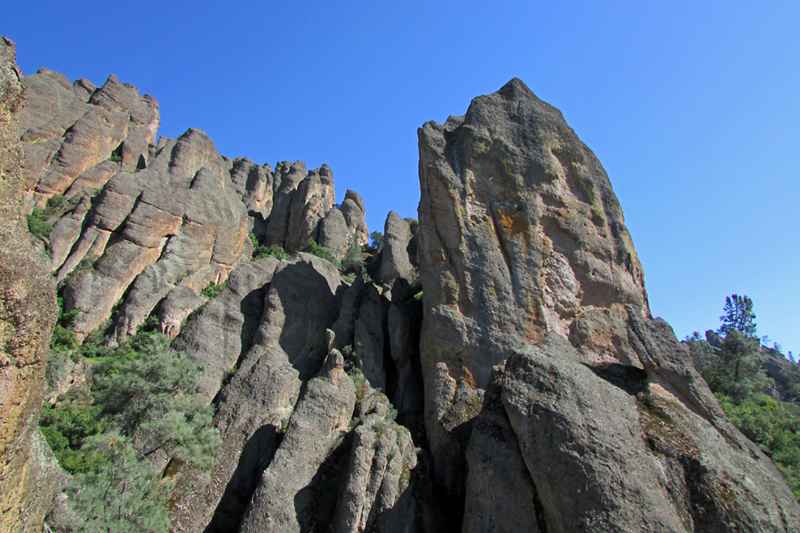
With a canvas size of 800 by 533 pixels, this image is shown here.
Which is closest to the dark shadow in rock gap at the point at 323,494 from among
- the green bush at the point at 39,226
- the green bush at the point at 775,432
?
the green bush at the point at 775,432

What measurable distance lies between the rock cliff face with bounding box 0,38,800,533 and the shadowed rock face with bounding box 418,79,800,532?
0.07m

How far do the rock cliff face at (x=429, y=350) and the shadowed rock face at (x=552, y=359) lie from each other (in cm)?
7

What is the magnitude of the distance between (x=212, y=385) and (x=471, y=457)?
1260 cm

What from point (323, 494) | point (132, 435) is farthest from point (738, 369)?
point (132, 435)

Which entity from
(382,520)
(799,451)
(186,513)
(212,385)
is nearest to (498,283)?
(382,520)

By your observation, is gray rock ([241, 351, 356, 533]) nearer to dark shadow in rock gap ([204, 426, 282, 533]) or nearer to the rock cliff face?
the rock cliff face

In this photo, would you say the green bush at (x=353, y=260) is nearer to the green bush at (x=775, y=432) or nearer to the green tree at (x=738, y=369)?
the green bush at (x=775, y=432)

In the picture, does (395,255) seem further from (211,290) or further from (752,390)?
(752,390)

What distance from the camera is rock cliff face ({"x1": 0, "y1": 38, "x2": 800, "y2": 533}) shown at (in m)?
13.0

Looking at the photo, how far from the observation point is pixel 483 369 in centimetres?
2158

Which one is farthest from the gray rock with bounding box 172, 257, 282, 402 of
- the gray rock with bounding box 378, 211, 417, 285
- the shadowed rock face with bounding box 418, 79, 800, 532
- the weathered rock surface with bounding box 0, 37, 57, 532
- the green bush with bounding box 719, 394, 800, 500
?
the green bush with bounding box 719, 394, 800, 500

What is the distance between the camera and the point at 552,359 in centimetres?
1598

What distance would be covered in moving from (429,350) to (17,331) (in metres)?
16.9

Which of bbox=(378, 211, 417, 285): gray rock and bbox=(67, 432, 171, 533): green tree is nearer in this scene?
bbox=(67, 432, 171, 533): green tree
